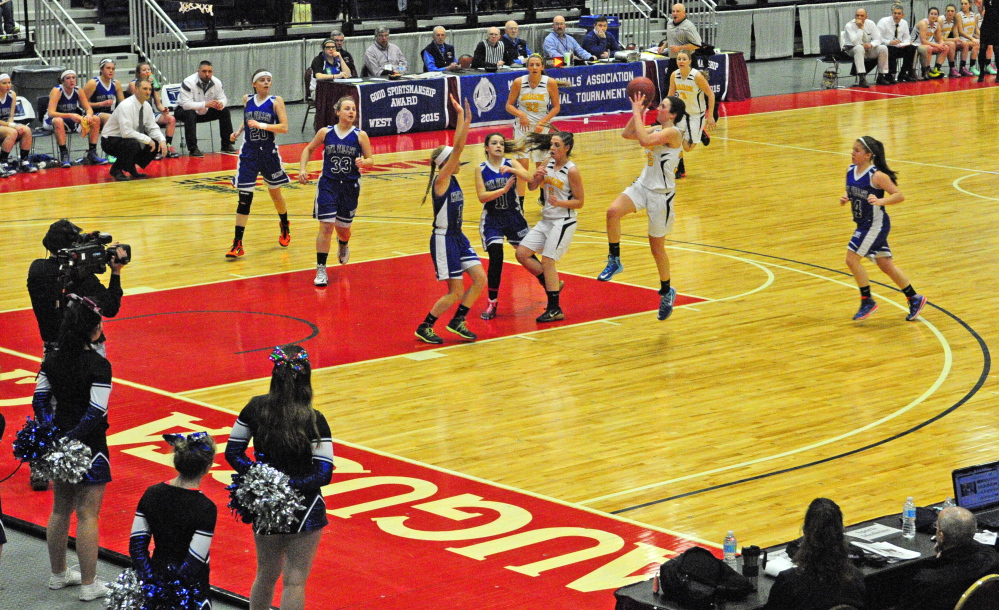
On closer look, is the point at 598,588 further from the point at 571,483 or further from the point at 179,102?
the point at 179,102

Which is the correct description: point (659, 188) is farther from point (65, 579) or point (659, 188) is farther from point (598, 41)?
point (598, 41)

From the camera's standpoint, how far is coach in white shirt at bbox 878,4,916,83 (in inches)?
1221

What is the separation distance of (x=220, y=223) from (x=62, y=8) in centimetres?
935

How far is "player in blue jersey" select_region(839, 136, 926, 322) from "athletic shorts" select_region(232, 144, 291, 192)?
6268mm

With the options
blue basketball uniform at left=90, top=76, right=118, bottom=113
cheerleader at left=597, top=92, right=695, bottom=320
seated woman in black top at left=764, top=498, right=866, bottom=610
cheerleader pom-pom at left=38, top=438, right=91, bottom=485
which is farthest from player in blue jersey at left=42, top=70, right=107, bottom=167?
seated woman in black top at left=764, top=498, right=866, bottom=610

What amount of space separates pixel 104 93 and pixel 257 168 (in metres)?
6.90

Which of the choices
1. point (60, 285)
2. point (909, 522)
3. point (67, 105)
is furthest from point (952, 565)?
point (67, 105)

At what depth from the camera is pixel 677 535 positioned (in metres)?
8.16

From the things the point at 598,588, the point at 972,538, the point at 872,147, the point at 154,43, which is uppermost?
the point at 154,43

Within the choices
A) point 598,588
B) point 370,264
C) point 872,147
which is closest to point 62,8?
point 370,264

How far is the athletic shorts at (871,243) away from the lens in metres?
12.7

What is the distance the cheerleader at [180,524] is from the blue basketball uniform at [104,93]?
1642 cm

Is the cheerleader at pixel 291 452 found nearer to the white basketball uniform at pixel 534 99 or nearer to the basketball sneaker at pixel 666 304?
the basketball sneaker at pixel 666 304

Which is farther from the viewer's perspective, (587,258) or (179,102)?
(179,102)
